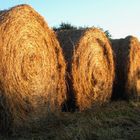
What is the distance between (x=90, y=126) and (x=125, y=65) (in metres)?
4.72

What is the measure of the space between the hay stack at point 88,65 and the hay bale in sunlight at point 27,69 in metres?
0.54

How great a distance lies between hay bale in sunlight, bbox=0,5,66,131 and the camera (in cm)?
724

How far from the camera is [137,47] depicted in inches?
497

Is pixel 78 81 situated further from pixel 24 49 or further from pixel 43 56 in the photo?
pixel 24 49

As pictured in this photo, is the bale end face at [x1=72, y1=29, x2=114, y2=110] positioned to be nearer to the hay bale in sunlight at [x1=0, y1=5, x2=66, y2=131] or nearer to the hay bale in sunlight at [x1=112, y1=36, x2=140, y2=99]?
the hay bale in sunlight at [x1=0, y1=5, x2=66, y2=131]

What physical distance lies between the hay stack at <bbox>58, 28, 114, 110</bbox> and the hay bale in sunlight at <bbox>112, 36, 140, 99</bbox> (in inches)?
34.9

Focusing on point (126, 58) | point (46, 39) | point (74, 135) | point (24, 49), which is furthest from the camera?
point (126, 58)

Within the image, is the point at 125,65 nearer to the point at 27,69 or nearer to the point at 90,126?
the point at 27,69

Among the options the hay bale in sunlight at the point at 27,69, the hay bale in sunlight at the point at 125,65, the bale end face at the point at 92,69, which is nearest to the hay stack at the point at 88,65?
the bale end face at the point at 92,69

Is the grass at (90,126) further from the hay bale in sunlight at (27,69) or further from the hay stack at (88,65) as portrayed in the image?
the hay stack at (88,65)

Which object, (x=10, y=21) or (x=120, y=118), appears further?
(x=120, y=118)

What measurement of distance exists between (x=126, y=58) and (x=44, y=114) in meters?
4.24

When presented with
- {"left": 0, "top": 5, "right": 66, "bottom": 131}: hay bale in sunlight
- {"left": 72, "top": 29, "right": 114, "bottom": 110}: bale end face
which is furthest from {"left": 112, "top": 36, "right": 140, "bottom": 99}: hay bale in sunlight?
{"left": 0, "top": 5, "right": 66, "bottom": 131}: hay bale in sunlight

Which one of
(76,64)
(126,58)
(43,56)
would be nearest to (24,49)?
(43,56)
